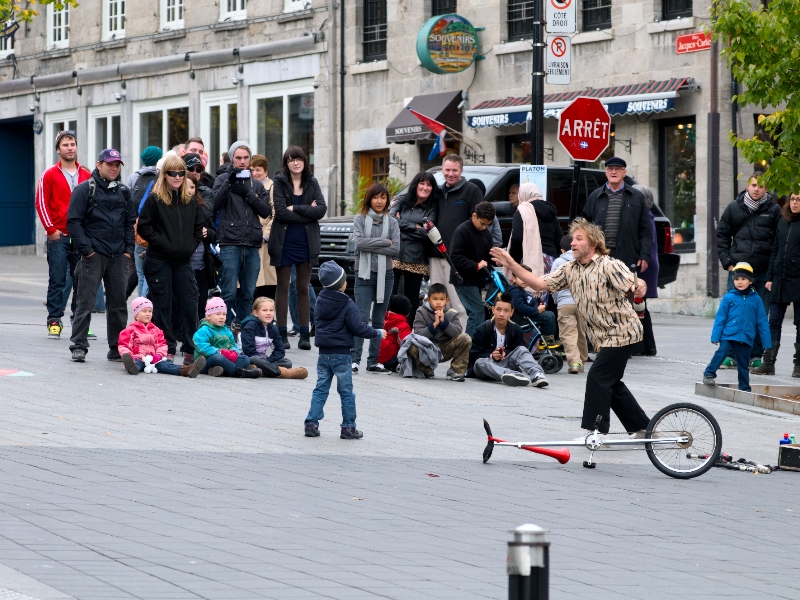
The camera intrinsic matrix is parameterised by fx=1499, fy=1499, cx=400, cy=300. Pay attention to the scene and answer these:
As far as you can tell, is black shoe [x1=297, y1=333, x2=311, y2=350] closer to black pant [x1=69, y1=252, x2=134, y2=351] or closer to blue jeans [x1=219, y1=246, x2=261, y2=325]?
blue jeans [x1=219, y1=246, x2=261, y2=325]

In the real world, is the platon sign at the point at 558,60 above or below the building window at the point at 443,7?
below

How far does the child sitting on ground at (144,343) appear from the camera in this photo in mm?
13461

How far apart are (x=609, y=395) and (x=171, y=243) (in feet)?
16.6

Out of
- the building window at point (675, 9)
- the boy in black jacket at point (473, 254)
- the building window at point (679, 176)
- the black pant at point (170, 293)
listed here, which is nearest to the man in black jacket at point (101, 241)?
the black pant at point (170, 293)

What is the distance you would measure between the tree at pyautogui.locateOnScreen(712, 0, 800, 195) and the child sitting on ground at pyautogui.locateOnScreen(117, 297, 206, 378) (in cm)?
543

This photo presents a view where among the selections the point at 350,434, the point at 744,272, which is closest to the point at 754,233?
the point at 744,272

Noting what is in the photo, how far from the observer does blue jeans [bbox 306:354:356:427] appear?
34.9 ft

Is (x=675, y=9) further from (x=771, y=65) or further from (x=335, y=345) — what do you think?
(x=335, y=345)

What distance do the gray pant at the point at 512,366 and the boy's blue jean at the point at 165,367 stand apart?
9.38 ft

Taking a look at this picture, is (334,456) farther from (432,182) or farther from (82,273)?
(432,182)

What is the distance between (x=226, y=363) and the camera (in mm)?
13438

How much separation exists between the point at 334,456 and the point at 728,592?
3.93 meters

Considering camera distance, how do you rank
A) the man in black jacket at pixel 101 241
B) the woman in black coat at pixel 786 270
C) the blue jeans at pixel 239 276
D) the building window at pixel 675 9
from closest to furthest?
the man in black jacket at pixel 101 241 → the blue jeans at pixel 239 276 → the woman in black coat at pixel 786 270 → the building window at pixel 675 9

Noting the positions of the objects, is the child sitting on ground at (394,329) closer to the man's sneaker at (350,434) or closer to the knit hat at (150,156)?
Answer: the knit hat at (150,156)
